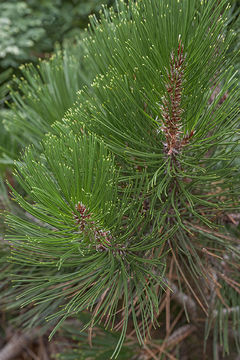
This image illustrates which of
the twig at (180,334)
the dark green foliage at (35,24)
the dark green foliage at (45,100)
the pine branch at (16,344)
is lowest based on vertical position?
the twig at (180,334)

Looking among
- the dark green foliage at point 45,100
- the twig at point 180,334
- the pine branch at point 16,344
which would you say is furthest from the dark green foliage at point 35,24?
the twig at point 180,334

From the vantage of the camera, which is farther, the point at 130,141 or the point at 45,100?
the point at 45,100

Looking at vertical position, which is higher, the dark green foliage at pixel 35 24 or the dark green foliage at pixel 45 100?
the dark green foliage at pixel 35 24

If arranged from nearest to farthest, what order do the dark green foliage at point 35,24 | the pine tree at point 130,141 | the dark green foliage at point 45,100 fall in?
the pine tree at point 130,141 → the dark green foliage at point 45,100 → the dark green foliage at point 35,24

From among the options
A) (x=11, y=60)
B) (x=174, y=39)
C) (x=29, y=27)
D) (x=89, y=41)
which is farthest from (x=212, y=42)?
(x=29, y=27)

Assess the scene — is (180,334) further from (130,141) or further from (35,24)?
(35,24)

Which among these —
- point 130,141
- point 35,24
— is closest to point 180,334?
point 130,141

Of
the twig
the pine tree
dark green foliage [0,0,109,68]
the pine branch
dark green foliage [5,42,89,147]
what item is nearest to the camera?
the pine tree

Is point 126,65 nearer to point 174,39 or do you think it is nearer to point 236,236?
point 174,39

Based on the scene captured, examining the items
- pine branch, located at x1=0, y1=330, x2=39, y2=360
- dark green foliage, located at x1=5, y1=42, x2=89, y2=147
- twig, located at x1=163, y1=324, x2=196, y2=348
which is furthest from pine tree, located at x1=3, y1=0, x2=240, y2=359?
pine branch, located at x1=0, y1=330, x2=39, y2=360

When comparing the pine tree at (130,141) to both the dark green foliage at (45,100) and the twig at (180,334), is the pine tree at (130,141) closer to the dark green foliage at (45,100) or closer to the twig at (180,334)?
the dark green foliage at (45,100)

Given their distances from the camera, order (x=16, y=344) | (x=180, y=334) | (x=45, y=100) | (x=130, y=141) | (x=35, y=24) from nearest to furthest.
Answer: (x=130, y=141) → (x=45, y=100) → (x=180, y=334) → (x=16, y=344) → (x=35, y=24)

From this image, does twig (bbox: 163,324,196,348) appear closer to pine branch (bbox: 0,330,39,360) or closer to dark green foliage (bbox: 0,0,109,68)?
pine branch (bbox: 0,330,39,360)

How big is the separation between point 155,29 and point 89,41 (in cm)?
16
